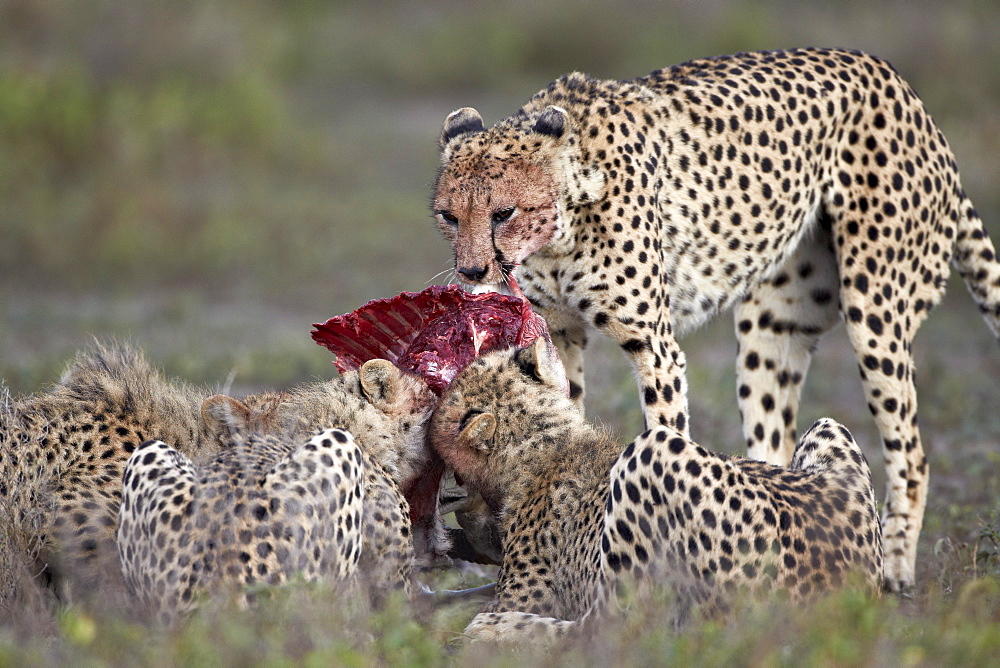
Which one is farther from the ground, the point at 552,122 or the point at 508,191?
the point at 552,122

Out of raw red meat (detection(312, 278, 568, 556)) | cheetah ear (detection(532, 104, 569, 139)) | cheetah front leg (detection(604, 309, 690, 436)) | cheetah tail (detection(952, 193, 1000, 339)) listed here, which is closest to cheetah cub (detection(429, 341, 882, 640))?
raw red meat (detection(312, 278, 568, 556))

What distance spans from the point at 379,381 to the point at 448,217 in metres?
0.78

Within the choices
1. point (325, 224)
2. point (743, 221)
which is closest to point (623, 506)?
point (743, 221)

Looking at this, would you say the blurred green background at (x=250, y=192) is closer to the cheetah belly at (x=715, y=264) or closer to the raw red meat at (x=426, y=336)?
the cheetah belly at (x=715, y=264)

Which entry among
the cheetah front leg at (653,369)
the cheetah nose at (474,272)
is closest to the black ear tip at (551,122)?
the cheetah nose at (474,272)

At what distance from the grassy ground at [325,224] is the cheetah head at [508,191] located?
1.12 m

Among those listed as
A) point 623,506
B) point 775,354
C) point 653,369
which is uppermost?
point 775,354

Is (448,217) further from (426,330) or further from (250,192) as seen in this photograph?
(250,192)

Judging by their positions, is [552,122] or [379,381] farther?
[552,122]

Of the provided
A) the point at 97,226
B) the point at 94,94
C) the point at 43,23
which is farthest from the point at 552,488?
the point at 43,23

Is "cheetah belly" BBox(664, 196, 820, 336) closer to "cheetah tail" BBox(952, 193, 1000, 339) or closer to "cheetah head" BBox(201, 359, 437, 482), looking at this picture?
"cheetah tail" BBox(952, 193, 1000, 339)

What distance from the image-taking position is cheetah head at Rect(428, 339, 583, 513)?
12.7ft

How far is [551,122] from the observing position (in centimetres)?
433

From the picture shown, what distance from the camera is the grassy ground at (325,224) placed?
2896 mm
